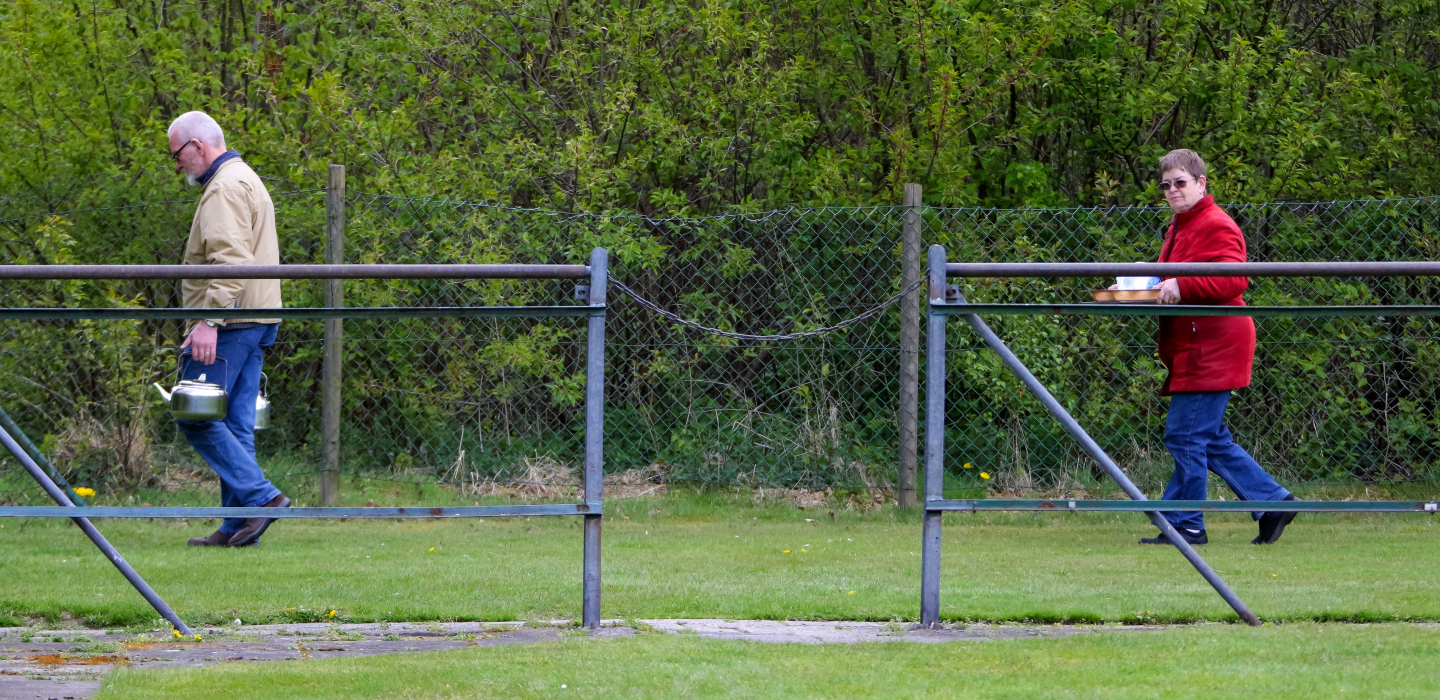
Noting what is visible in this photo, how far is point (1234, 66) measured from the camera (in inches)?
382

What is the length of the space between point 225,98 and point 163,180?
2266 millimetres

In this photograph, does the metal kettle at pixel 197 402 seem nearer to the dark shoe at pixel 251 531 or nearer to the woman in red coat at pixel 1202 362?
the dark shoe at pixel 251 531

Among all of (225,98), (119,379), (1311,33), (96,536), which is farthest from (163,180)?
(1311,33)

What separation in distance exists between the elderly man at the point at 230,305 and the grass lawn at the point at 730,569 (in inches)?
11.6

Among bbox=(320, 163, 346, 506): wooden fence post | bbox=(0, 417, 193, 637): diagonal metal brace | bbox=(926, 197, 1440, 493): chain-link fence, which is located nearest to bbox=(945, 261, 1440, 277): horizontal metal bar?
bbox=(0, 417, 193, 637): diagonal metal brace

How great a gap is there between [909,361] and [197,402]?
154 inches

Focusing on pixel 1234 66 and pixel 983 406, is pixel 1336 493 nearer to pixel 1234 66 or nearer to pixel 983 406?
pixel 983 406

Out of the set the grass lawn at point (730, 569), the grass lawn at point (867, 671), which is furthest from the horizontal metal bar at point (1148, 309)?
the grass lawn at point (730, 569)

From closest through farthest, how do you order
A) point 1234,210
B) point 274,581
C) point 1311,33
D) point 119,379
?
1. point 274,581
2. point 119,379
3. point 1234,210
4. point 1311,33

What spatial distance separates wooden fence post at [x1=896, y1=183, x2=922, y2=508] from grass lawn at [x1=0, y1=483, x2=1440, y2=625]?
24cm

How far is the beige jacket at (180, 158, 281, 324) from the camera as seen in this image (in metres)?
6.82

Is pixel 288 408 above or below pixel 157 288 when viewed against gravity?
below

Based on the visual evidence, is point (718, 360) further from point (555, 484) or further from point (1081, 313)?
point (1081, 313)

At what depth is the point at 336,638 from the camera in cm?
463
